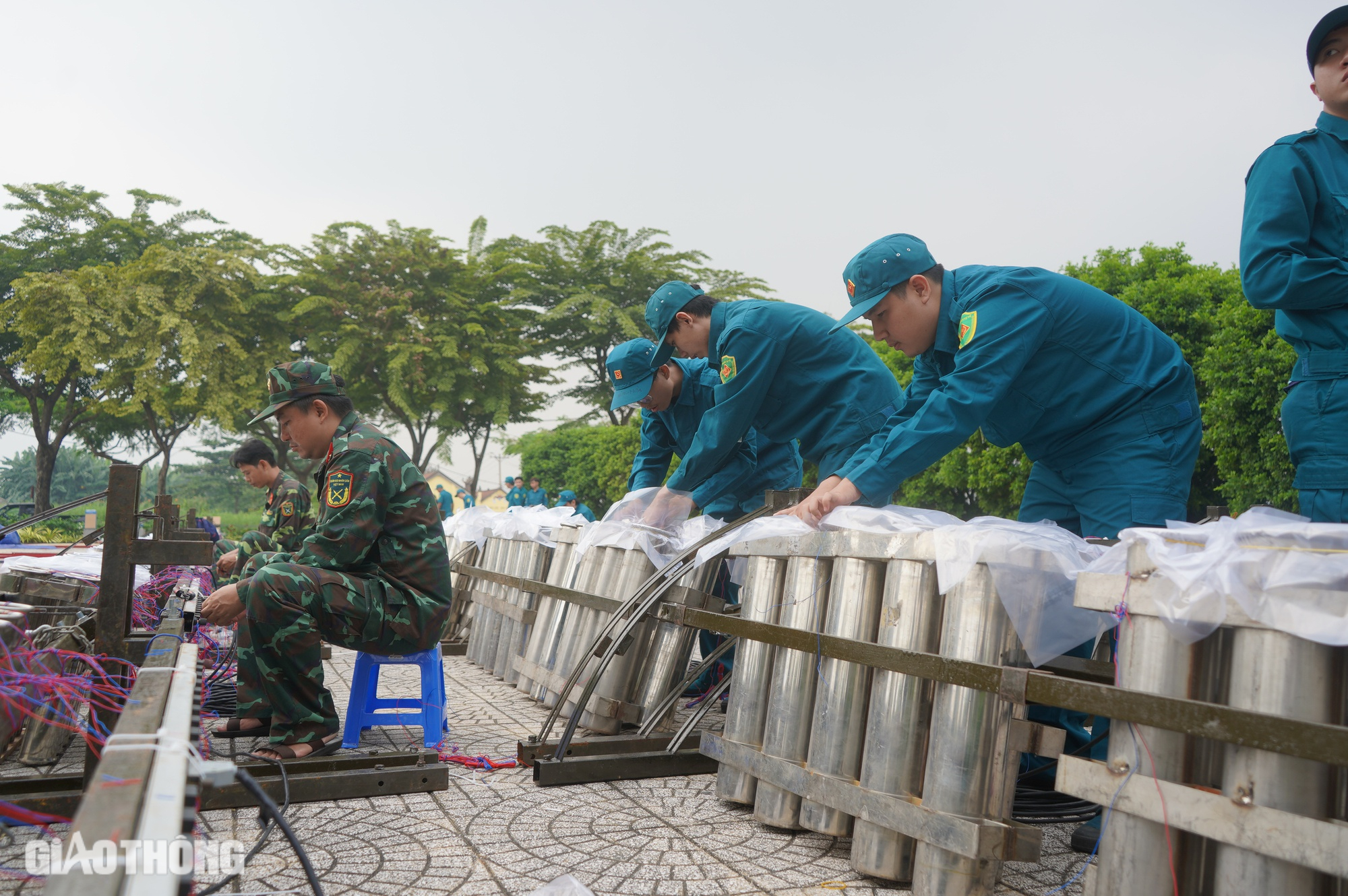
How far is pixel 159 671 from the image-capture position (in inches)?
89.6

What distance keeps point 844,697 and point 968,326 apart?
1.39 metres

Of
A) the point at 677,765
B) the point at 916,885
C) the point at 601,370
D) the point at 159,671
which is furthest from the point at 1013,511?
the point at 601,370

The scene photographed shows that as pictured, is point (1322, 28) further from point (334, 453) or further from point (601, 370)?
point (601, 370)

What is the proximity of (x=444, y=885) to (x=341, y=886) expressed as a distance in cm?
27

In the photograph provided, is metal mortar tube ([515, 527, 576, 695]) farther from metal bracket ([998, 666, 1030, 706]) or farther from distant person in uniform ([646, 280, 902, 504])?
metal bracket ([998, 666, 1030, 706])

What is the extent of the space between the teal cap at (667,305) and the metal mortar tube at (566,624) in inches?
49.1

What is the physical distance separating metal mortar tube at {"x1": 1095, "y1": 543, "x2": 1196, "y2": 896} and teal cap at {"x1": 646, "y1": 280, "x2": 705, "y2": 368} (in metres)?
3.24

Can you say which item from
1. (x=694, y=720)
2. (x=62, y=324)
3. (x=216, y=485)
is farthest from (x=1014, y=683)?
(x=216, y=485)

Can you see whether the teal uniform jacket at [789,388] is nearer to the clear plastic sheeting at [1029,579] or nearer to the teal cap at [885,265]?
the teal cap at [885,265]

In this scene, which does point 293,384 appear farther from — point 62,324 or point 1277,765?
point 62,324

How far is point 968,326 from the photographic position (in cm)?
333

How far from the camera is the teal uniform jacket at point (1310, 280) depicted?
2779mm

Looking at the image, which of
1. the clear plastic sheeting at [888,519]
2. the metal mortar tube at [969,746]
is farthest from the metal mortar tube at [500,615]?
the metal mortar tube at [969,746]

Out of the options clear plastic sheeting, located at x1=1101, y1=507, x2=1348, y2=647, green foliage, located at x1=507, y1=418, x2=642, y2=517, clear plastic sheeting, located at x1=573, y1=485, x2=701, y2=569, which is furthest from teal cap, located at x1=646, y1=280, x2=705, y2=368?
green foliage, located at x1=507, y1=418, x2=642, y2=517
